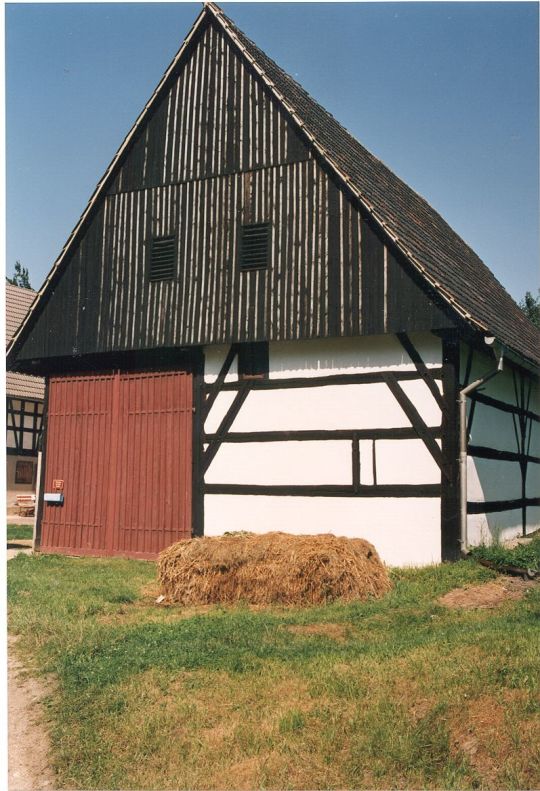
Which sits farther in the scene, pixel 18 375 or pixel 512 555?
pixel 18 375

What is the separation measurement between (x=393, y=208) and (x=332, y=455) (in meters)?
5.28

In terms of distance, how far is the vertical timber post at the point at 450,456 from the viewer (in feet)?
37.7

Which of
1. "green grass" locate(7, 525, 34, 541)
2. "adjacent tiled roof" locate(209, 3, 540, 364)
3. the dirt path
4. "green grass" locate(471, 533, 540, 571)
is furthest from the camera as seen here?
"green grass" locate(7, 525, 34, 541)

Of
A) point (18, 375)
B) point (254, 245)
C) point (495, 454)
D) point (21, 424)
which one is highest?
point (254, 245)

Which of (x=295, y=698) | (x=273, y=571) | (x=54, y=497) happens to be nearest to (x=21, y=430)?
(x=54, y=497)

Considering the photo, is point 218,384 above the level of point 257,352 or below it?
below

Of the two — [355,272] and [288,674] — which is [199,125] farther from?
[288,674]

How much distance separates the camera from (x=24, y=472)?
3041 centimetres

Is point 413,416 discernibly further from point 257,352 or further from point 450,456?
point 257,352

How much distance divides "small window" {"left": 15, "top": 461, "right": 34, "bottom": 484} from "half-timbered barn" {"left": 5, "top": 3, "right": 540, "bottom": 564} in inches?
582

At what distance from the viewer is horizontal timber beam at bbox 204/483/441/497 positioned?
11.8 meters

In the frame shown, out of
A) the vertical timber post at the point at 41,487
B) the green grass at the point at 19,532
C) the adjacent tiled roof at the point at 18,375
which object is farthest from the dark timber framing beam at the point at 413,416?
the adjacent tiled roof at the point at 18,375

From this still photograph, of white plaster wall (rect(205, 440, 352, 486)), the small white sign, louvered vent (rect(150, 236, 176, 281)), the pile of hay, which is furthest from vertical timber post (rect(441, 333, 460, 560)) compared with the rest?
the small white sign

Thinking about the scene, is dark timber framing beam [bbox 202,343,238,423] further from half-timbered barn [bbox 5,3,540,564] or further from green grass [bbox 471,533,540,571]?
green grass [bbox 471,533,540,571]
